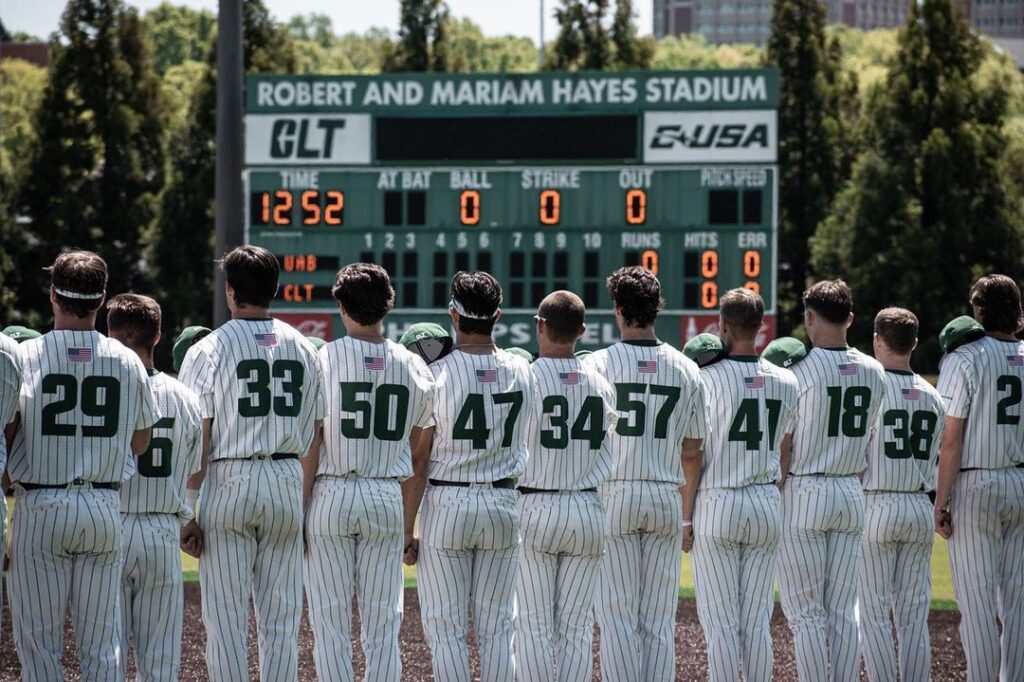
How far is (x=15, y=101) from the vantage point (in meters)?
55.3

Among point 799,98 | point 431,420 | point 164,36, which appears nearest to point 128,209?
point 799,98

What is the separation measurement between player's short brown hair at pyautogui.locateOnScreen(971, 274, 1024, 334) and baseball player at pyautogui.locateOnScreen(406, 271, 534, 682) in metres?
2.40

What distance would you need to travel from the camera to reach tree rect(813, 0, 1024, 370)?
94.3ft

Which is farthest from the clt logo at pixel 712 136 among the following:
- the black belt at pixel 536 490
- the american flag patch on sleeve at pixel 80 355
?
the american flag patch on sleeve at pixel 80 355

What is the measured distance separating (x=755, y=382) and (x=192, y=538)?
253 centimetres

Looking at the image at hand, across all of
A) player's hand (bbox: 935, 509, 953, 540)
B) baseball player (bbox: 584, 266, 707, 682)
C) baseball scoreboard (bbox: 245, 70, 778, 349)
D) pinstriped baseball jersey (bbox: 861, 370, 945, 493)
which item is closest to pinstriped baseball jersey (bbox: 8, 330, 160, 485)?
baseball player (bbox: 584, 266, 707, 682)

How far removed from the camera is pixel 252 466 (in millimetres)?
6031

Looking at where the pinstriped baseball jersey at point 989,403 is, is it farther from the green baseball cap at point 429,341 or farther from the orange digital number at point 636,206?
the orange digital number at point 636,206

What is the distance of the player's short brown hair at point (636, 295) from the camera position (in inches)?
260

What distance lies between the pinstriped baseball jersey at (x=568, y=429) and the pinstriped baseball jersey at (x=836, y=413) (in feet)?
3.26

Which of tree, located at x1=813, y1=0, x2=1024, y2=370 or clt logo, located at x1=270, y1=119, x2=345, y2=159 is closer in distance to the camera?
clt logo, located at x1=270, y1=119, x2=345, y2=159

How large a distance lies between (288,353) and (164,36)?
7685cm

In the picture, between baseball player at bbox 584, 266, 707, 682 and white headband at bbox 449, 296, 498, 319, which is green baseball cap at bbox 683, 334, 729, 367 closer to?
baseball player at bbox 584, 266, 707, 682

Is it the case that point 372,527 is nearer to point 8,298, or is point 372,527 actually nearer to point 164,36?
point 8,298
